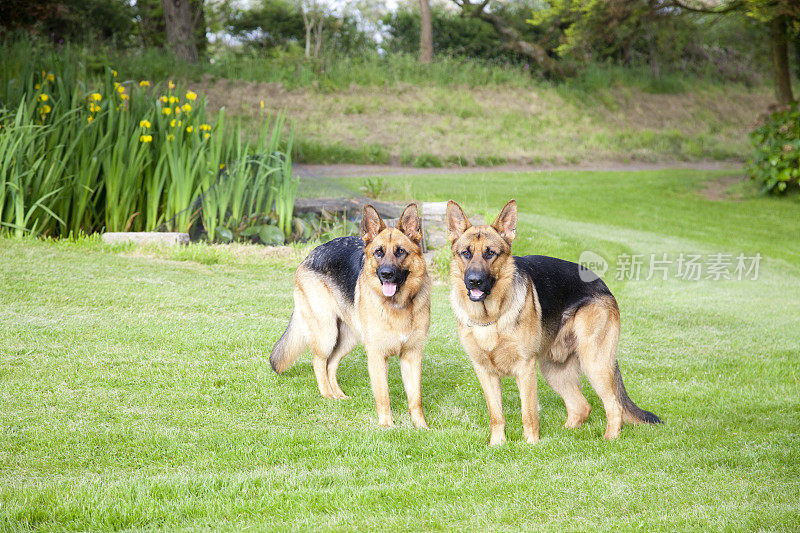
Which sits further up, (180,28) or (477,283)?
(180,28)

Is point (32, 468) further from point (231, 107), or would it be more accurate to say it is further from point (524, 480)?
point (231, 107)

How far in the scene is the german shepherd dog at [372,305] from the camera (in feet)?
13.7

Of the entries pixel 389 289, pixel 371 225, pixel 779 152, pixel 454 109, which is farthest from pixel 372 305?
pixel 454 109

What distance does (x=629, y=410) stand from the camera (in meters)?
4.44

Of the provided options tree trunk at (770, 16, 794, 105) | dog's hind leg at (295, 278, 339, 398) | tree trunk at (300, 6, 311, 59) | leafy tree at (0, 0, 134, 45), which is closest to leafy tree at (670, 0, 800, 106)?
tree trunk at (770, 16, 794, 105)

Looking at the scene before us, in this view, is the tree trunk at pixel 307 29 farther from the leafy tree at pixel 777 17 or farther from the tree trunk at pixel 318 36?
the leafy tree at pixel 777 17

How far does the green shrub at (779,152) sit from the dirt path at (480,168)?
2.56 metres

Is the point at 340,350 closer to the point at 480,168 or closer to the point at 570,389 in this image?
the point at 570,389

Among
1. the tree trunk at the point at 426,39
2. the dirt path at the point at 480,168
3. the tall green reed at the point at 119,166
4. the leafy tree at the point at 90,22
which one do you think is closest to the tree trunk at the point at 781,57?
the dirt path at the point at 480,168

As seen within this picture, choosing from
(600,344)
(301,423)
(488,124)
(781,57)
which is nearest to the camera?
(600,344)

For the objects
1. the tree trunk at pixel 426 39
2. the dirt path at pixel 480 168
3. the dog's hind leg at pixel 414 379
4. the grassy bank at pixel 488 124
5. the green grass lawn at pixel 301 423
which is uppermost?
the tree trunk at pixel 426 39

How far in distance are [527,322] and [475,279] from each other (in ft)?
1.35

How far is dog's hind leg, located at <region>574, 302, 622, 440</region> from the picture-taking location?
13.7 ft

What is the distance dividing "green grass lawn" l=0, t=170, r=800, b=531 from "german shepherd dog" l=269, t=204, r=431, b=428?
294 mm
